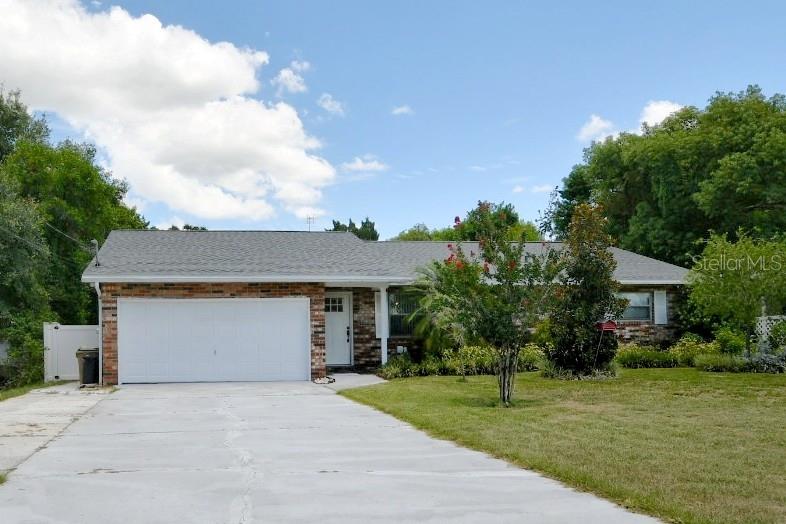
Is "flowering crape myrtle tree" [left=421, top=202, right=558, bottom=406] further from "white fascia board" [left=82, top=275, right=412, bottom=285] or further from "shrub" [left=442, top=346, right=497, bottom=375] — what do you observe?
"white fascia board" [left=82, top=275, right=412, bottom=285]

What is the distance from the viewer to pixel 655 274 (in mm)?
23000

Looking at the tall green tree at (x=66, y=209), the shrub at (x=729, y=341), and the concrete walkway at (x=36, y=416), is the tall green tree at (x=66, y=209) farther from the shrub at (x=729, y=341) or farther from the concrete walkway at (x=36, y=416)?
the shrub at (x=729, y=341)

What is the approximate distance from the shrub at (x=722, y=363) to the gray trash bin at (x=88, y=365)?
14.4 meters

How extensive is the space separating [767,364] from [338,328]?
10.7 metres

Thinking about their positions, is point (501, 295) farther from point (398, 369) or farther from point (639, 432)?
point (398, 369)

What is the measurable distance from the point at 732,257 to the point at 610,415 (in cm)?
942

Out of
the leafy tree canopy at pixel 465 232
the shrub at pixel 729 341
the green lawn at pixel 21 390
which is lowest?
the green lawn at pixel 21 390

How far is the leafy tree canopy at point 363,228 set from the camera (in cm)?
5419

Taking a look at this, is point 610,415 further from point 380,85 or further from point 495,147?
point 495,147

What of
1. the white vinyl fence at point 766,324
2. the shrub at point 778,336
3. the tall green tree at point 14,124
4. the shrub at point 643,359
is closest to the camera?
the shrub at point 778,336

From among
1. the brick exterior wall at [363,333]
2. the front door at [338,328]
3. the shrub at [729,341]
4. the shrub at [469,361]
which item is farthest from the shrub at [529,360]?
the shrub at [729,341]

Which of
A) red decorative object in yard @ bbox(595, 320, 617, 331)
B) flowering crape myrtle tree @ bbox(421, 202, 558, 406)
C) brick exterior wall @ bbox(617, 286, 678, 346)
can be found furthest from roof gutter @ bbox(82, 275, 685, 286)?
Result: brick exterior wall @ bbox(617, 286, 678, 346)

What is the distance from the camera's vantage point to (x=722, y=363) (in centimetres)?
1945

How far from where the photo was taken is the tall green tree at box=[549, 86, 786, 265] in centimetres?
3106
